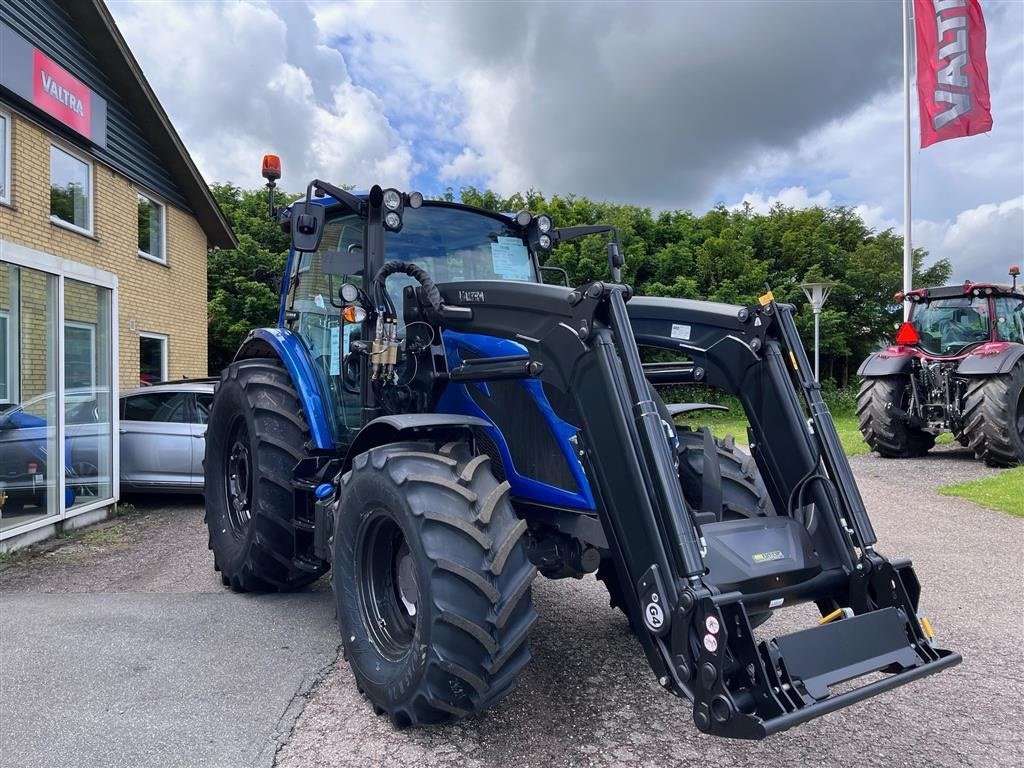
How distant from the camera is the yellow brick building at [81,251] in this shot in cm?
711

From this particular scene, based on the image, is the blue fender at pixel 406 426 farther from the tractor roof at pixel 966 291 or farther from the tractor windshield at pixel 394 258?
the tractor roof at pixel 966 291

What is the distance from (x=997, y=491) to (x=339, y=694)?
27.2ft

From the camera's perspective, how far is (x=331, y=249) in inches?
177

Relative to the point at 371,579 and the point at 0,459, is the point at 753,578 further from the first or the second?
the point at 0,459

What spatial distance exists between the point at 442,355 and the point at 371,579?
115 cm

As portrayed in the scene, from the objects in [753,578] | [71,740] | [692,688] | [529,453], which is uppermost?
[529,453]

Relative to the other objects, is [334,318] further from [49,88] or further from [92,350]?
[49,88]

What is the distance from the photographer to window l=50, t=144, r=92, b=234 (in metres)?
10.4

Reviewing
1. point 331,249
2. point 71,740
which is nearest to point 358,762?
point 71,740

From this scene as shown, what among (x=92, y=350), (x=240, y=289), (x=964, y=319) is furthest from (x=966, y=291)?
(x=240, y=289)

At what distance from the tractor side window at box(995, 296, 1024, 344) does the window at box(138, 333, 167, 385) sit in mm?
13876

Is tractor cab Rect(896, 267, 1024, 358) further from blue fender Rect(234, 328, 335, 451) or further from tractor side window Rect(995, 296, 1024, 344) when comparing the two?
blue fender Rect(234, 328, 335, 451)

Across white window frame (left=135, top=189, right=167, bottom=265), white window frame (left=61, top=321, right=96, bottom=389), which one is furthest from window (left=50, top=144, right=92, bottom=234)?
white window frame (left=61, top=321, right=96, bottom=389)

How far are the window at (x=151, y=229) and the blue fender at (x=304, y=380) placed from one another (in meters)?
9.06
